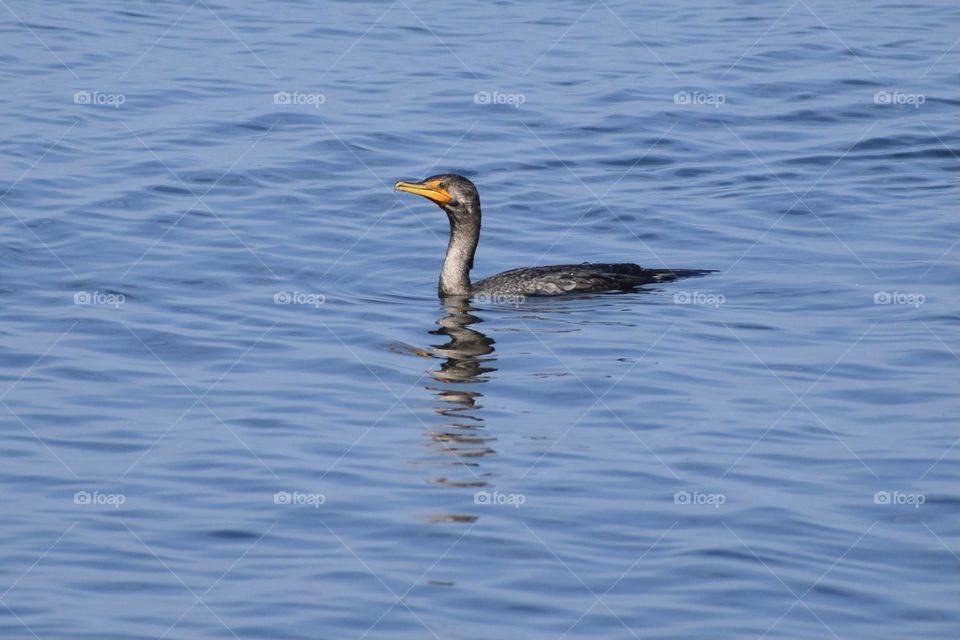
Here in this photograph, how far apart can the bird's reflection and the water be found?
44mm

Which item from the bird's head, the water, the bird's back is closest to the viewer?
the water

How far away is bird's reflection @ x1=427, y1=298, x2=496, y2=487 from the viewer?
392 inches

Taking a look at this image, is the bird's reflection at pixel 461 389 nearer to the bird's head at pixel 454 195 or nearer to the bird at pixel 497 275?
the bird at pixel 497 275

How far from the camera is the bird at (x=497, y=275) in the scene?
14.6 meters

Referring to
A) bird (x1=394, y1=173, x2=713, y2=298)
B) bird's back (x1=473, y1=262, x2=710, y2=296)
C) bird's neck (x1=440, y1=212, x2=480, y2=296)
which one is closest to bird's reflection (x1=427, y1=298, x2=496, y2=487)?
bird's neck (x1=440, y1=212, x2=480, y2=296)

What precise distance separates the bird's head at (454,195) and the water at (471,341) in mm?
862

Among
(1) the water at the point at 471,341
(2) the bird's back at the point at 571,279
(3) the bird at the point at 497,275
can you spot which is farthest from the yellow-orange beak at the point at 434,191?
(1) the water at the point at 471,341

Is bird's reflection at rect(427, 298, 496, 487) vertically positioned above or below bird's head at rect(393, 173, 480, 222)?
below

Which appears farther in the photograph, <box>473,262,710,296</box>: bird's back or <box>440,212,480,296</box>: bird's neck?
<box>440,212,480,296</box>: bird's neck

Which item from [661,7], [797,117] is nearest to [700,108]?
[797,117]

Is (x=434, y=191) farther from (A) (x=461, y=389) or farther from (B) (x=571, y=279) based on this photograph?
(A) (x=461, y=389)

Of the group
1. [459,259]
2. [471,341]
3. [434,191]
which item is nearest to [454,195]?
[434,191]

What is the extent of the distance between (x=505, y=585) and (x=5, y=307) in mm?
6904

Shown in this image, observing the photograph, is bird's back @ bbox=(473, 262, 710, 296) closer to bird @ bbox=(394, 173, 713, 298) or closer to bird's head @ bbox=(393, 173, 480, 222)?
bird @ bbox=(394, 173, 713, 298)
